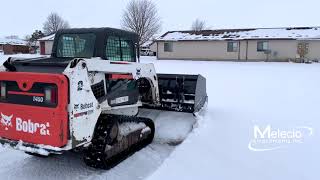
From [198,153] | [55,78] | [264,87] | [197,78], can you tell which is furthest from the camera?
[264,87]

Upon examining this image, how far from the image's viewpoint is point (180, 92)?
299 inches

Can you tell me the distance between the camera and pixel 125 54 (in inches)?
246

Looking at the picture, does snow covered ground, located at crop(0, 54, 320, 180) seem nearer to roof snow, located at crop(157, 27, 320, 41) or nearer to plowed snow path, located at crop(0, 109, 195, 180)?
plowed snow path, located at crop(0, 109, 195, 180)

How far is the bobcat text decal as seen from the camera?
438 cm

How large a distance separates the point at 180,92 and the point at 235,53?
96.0 feet

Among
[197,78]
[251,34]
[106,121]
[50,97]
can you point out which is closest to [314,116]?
[197,78]

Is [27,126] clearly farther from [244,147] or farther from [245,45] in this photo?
[245,45]

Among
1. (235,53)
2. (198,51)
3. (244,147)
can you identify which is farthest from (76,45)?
(198,51)

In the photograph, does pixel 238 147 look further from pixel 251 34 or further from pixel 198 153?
pixel 251 34

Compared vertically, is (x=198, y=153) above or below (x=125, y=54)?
below

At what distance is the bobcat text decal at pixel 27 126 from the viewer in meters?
4.38

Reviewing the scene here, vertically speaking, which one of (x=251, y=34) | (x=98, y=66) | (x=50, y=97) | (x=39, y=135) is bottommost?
(x=39, y=135)

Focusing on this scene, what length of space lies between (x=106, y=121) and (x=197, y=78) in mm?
3042

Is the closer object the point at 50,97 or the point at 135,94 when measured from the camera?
the point at 50,97
